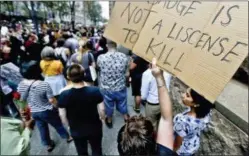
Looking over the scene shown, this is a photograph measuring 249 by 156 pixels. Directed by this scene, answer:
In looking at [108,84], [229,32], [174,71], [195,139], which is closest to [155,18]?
[174,71]

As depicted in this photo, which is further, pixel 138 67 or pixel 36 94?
pixel 138 67

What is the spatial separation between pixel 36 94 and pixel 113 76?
3.88 feet

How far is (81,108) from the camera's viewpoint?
2.73m

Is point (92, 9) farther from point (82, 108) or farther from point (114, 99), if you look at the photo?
point (82, 108)

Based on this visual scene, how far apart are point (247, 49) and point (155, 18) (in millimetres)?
565

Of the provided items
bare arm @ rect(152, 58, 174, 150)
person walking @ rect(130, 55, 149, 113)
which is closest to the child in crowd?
bare arm @ rect(152, 58, 174, 150)

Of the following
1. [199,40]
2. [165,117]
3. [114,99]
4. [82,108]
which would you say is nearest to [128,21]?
[199,40]

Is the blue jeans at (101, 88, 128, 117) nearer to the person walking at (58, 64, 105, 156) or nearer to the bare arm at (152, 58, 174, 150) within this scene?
the person walking at (58, 64, 105, 156)

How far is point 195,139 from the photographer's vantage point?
2.16 m

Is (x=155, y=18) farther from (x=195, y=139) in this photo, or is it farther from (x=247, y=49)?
(x=195, y=139)

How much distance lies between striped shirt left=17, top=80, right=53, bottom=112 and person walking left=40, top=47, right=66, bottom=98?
3.09ft

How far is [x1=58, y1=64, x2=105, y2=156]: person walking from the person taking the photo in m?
2.68

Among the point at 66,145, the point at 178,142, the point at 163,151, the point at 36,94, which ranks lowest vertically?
the point at 66,145

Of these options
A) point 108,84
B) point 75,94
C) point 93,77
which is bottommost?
point 93,77
